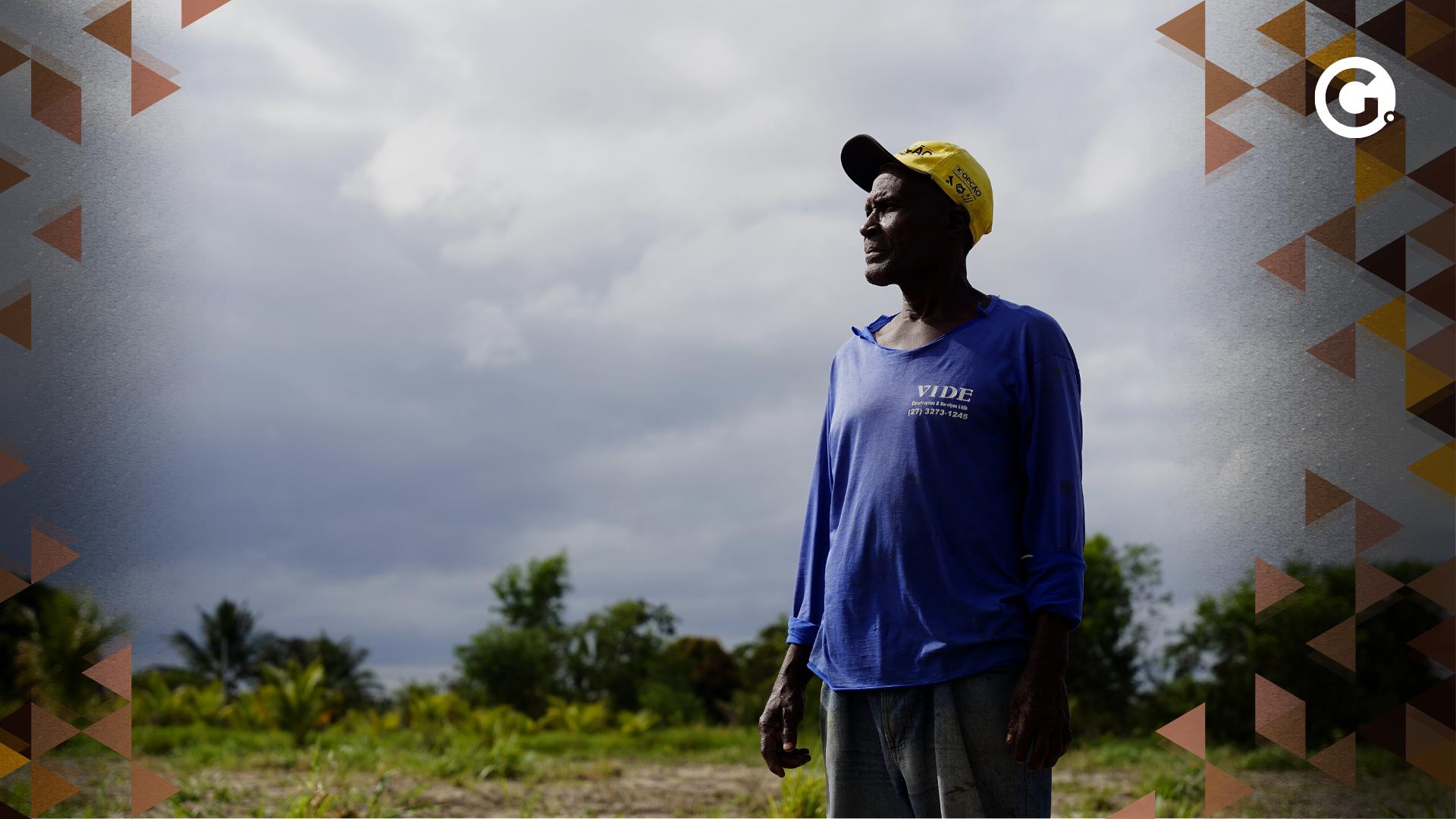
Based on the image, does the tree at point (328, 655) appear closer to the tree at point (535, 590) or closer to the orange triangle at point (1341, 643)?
the tree at point (535, 590)

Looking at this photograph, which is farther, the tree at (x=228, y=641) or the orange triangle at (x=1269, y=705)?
the tree at (x=228, y=641)

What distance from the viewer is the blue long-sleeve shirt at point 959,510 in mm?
1868

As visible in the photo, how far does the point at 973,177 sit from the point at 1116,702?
396 inches

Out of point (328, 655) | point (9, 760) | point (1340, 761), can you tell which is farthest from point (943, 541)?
point (328, 655)

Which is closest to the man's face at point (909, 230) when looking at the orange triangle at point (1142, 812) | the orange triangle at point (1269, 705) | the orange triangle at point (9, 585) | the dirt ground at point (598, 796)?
the orange triangle at point (1142, 812)

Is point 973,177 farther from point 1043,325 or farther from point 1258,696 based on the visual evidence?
point 1258,696

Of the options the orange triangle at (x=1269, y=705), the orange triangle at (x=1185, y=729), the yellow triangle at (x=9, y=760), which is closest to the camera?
the orange triangle at (x=1185, y=729)

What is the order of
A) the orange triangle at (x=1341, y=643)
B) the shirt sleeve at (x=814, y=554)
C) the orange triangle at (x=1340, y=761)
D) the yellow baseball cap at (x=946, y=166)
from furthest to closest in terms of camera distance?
the orange triangle at (x=1340, y=761) < the orange triangle at (x=1341, y=643) < the shirt sleeve at (x=814, y=554) < the yellow baseball cap at (x=946, y=166)

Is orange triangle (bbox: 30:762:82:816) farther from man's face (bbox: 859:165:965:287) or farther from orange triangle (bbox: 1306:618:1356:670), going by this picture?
orange triangle (bbox: 1306:618:1356:670)

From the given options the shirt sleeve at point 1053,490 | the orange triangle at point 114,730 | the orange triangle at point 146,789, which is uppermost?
the shirt sleeve at point 1053,490

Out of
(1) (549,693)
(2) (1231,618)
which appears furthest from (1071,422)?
(1) (549,693)

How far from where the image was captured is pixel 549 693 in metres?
12.9

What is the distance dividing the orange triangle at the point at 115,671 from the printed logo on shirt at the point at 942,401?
9.53 feet

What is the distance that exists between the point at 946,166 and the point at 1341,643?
8.59 feet
